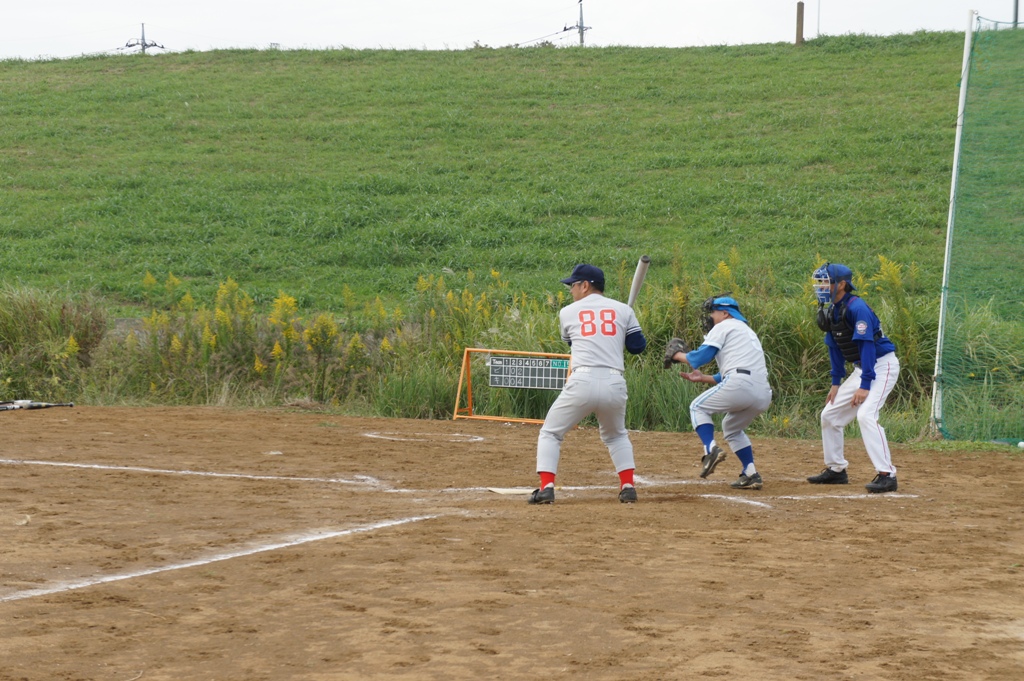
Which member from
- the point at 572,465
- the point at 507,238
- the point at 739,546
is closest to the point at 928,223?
the point at 507,238

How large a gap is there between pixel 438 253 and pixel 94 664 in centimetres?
2101

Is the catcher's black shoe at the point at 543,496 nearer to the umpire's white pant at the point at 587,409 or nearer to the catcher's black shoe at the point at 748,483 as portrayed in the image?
the umpire's white pant at the point at 587,409

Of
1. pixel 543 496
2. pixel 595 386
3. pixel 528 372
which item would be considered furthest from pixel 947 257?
pixel 543 496

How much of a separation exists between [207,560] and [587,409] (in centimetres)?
317

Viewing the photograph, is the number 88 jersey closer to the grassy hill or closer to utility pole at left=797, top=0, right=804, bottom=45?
the grassy hill

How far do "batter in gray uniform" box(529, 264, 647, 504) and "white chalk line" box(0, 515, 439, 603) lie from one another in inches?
45.9

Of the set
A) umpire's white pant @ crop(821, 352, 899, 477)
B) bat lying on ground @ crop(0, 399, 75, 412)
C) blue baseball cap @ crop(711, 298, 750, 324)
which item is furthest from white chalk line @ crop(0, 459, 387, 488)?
bat lying on ground @ crop(0, 399, 75, 412)

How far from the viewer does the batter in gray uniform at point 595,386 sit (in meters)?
8.57

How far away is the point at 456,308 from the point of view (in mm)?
16344

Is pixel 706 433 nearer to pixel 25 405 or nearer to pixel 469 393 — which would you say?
pixel 469 393

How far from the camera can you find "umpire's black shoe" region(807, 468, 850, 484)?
9789mm

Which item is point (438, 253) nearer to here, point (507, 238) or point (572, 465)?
point (507, 238)

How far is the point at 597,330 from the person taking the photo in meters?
8.66

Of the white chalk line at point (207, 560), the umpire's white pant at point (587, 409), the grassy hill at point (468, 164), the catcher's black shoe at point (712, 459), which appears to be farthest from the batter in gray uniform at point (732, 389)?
the grassy hill at point (468, 164)
